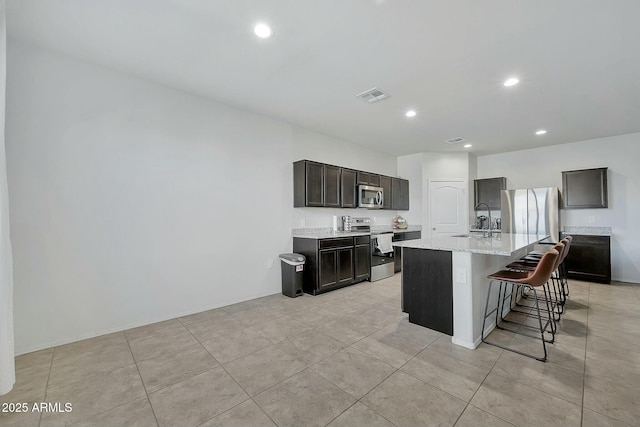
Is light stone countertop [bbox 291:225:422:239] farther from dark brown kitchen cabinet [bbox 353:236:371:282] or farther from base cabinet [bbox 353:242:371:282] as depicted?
base cabinet [bbox 353:242:371:282]

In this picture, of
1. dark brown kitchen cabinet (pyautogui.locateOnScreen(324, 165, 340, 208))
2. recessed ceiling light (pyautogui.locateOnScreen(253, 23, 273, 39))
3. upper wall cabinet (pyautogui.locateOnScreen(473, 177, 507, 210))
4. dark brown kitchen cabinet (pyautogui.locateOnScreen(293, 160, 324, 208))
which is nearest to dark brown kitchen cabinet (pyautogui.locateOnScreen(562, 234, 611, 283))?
upper wall cabinet (pyautogui.locateOnScreen(473, 177, 507, 210))

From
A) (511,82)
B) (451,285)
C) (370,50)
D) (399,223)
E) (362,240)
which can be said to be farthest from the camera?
(399,223)

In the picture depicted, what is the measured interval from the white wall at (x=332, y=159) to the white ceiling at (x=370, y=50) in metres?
0.80

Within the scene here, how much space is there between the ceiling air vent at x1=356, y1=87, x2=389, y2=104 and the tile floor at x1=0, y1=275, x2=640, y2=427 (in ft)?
9.10

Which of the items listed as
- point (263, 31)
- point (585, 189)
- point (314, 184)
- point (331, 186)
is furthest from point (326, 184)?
point (585, 189)

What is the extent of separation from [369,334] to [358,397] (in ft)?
3.24

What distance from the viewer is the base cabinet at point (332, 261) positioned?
4.14m

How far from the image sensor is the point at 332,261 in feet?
14.2

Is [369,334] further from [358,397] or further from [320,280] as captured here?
[320,280]

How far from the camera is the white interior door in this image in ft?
20.4

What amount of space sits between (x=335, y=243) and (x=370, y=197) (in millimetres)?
1672

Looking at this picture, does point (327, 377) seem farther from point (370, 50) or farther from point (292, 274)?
point (370, 50)

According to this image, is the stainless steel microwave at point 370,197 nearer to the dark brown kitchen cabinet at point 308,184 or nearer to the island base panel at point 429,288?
the dark brown kitchen cabinet at point 308,184

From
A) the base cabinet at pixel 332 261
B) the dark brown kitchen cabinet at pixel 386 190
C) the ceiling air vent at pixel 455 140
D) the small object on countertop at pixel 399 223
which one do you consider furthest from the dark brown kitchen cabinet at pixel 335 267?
the ceiling air vent at pixel 455 140
